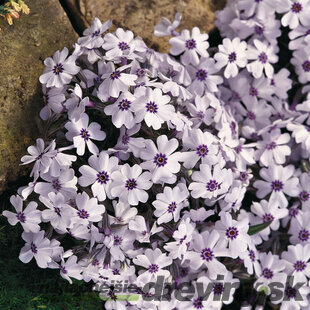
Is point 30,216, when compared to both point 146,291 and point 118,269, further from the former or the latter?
point 146,291

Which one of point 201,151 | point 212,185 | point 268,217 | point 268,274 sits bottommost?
point 268,274

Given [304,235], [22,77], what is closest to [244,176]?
[304,235]

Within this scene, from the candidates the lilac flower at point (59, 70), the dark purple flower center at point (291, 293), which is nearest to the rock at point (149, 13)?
the lilac flower at point (59, 70)

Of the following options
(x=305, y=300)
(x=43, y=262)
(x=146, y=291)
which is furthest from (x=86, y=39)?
(x=305, y=300)

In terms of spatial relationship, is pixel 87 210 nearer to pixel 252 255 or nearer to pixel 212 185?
pixel 212 185

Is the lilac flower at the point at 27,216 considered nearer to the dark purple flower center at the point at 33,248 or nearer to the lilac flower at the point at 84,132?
the dark purple flower center at the point at 33,248

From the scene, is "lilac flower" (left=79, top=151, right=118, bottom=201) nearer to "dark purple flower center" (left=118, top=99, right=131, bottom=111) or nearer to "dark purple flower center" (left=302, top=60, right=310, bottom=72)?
"dark purple flower center" (left=118, top=99, right=131, bottom=111)
